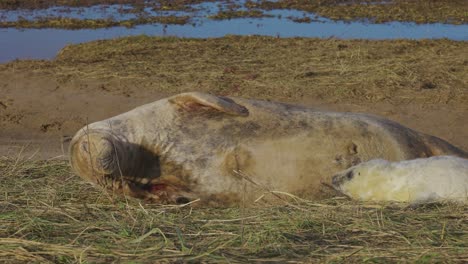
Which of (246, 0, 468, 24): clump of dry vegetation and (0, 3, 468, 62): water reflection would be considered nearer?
(0, 3, 468, 62): water reflection

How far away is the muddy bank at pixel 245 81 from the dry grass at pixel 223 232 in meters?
3.45

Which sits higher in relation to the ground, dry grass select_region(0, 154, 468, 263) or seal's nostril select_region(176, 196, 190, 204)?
dry grass select_region(0, 154, 468, 263)

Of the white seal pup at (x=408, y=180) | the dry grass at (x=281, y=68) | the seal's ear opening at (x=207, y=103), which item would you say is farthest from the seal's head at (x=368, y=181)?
the dry grass at (x=281, y=68)

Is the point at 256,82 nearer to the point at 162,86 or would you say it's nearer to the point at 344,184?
the point at 162,86

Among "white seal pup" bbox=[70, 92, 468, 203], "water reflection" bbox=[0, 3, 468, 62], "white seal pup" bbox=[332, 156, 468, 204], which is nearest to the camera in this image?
"white seal pup" bbox=[332, 156, 468, 204]

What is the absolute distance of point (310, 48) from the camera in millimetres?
13070

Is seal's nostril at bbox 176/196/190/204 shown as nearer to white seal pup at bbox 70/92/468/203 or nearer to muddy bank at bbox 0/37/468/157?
white seal pup at bbox 70/92/468/203

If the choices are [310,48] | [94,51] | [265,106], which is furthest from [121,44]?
[265,106]

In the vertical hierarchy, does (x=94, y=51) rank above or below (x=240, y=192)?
below

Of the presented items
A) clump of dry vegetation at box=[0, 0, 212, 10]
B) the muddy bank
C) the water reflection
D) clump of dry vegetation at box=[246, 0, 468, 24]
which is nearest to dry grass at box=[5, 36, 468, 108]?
the muddy bank

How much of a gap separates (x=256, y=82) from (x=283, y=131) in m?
5.25

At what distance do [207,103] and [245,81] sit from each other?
17.2 ft

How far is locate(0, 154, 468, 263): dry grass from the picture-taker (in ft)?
12.1

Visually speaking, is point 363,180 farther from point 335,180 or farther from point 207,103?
point 207,103
